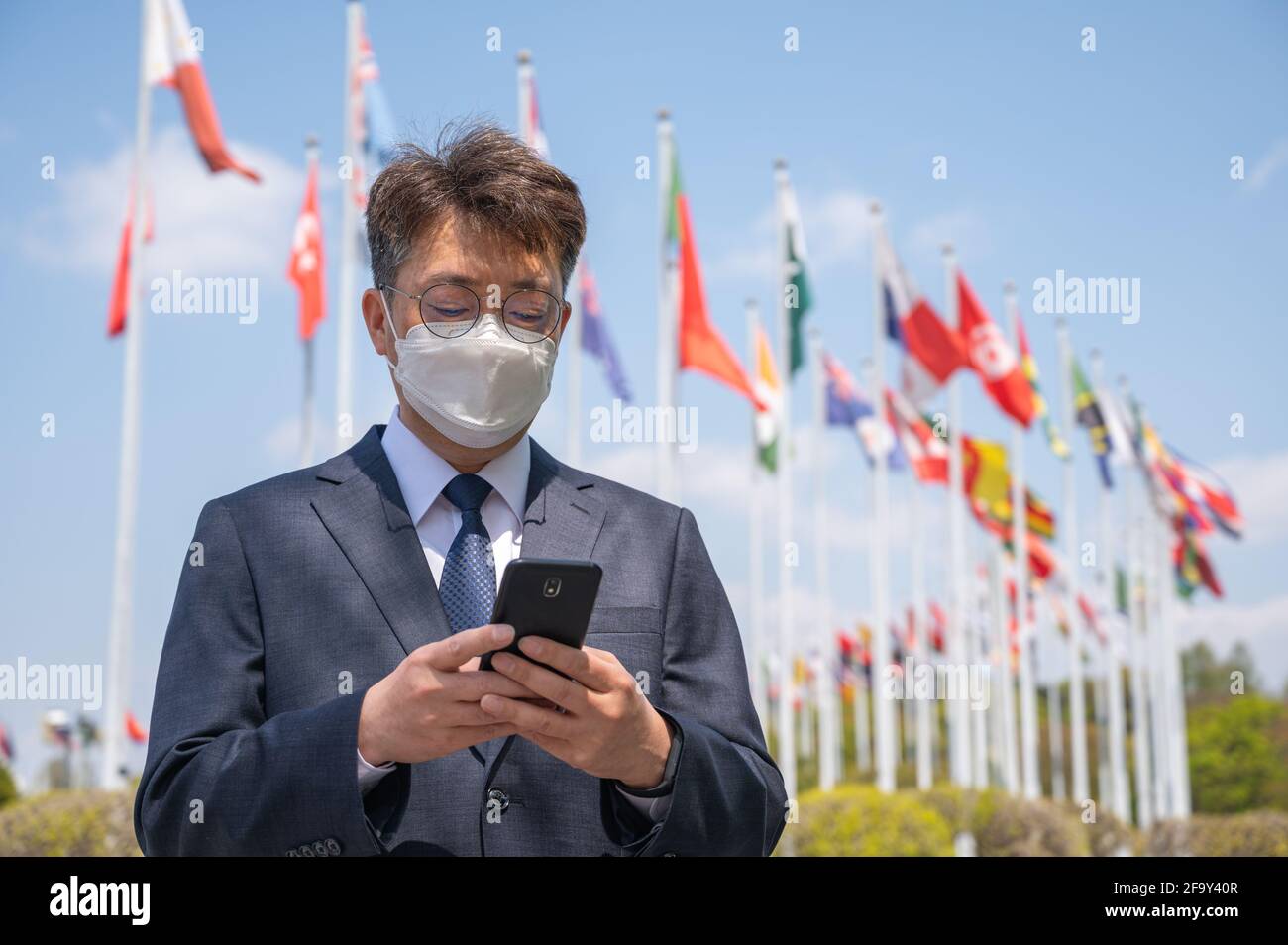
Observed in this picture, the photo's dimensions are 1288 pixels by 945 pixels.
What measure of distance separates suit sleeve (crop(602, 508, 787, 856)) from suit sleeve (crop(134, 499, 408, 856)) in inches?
16.0

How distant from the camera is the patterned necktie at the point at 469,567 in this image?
2197 mm

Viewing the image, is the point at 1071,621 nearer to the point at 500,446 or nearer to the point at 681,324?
the point at 681,324

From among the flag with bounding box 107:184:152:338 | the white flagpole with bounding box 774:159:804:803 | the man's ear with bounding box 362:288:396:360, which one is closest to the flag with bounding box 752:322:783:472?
the white flagpole with bounding box 774:159:804:803

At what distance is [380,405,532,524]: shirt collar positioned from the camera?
2.37 m

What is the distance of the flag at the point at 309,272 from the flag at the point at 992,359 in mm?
9938

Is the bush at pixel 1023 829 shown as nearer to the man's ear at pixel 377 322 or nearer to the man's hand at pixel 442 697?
the man's ear at pixel 377 322

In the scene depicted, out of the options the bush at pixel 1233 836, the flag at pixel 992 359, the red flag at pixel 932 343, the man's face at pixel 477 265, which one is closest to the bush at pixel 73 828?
the man's face at pixel 477 265

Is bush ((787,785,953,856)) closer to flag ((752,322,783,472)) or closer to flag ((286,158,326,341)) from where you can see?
flag ((752,322,783,472))

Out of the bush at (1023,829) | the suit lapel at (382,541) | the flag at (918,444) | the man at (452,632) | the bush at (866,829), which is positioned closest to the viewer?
the man at (452,632)

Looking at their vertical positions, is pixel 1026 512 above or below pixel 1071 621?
above

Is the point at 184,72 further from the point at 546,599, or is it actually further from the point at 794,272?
the point at 546,599
